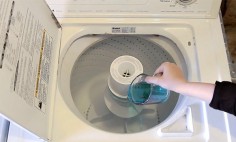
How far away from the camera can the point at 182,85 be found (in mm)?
771

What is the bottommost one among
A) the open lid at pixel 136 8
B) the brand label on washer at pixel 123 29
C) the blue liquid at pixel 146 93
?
the blue liquid at pixel 146 93

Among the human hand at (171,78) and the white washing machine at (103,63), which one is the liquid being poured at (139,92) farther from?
the human hand at (171,78)

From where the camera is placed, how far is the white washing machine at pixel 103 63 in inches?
30.0

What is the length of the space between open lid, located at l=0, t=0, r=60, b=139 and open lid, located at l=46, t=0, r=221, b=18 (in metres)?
0.08

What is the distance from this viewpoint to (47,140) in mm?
861

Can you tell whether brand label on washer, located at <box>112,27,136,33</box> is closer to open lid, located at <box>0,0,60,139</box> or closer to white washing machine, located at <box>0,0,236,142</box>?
white washing machine, located at <box>0,0,236,142</box>

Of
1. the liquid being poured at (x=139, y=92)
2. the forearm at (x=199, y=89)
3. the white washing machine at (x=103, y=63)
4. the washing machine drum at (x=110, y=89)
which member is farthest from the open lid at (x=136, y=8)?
the forearm at (x=199, y=89)

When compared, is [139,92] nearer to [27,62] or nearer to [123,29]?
[123,29]

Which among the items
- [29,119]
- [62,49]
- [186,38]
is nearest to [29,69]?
[29,119]

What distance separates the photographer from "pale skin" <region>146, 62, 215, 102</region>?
2.46 feet

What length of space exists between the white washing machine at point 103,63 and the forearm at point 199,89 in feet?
0.50

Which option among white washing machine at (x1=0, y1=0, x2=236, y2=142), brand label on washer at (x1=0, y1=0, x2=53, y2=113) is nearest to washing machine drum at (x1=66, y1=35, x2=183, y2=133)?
white washing machine at (x1=0, y1=0, x2=236, y2=142)

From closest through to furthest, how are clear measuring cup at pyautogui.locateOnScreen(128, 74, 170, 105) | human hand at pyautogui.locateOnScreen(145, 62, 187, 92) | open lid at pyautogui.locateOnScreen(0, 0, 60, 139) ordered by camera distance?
open lid at pyautogui.locateOnScreen(0, 0, 60, 139)
human hand at pyautogui.locateOnScreen(145, 62, 187, 92)
clear measuring cup at pyautogui.locateOnScreen(128, 74, 170, 105)

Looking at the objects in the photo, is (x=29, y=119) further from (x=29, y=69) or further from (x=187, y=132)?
(x=187, y=132)
